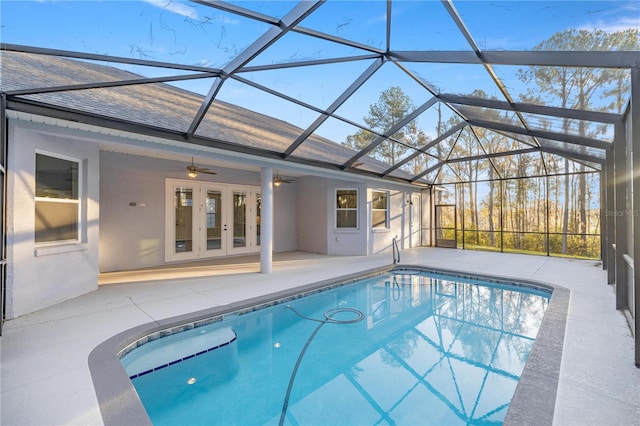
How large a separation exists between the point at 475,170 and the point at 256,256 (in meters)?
10.6

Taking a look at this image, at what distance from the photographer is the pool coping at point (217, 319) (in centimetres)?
216

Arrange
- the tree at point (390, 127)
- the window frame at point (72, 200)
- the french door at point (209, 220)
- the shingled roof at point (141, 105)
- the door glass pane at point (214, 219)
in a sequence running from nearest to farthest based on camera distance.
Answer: the shingled roof at point (141, 105) → the window frame at point (72, 200) → the tree at point (390, 127) → the french door at point (209, 220) → the door glass pane at point (214, 219)

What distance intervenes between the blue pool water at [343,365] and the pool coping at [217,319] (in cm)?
15

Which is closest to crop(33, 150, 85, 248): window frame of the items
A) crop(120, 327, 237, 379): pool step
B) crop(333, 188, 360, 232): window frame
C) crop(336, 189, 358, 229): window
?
crop(120, 327, 237, 379): pool step

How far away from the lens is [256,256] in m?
10.0

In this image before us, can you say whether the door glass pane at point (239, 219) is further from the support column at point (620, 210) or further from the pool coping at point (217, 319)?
the support column at point (620, 210)

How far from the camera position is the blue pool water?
9.04ft

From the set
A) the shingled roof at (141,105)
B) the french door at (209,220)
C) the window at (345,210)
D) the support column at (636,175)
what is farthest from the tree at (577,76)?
the french door at (209,220)

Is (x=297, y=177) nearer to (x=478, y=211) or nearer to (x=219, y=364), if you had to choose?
(x=219, y=364)

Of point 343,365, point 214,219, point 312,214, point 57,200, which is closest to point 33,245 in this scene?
point 57,200

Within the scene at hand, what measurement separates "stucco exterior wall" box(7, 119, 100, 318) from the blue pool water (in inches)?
88.3

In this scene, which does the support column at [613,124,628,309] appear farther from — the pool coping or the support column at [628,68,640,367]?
the support column at [628,68,640,367]

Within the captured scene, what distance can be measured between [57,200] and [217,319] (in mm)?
3405

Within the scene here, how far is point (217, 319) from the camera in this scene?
4.49 m
